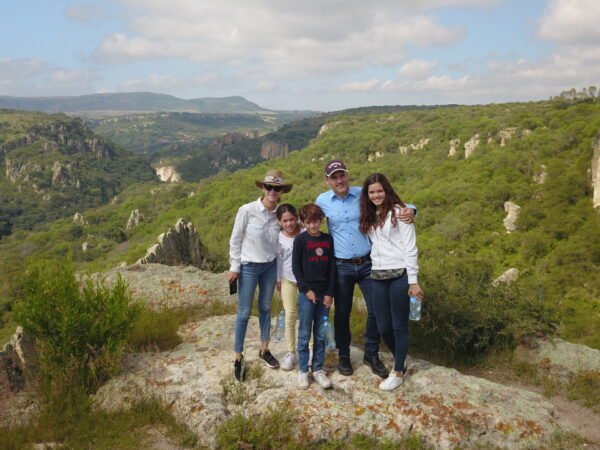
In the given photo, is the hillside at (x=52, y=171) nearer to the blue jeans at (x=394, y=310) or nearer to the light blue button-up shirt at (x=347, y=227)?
the light blue button-up shirt at (x=347, y=227)

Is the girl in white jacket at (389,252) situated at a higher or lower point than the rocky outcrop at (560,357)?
higher

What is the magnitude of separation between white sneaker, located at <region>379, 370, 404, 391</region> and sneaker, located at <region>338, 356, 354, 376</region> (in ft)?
1.25

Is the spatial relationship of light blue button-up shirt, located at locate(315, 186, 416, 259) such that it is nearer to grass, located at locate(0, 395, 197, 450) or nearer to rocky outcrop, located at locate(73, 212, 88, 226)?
grass, located at locate(0, 395, 197, 450)

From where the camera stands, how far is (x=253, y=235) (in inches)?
187

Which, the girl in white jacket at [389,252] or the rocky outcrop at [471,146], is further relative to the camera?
the rocky outcrop at [471,146]

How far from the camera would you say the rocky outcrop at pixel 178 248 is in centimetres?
1667

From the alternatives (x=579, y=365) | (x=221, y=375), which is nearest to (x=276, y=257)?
(x=221, y=375)

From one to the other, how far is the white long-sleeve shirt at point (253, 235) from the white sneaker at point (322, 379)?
4.44 feet

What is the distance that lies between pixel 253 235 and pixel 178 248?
1431cm

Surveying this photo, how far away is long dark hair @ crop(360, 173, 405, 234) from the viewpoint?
14.4 ft

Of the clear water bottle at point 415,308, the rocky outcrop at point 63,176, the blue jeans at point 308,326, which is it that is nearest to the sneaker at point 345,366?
the blue jeans at point 308,326

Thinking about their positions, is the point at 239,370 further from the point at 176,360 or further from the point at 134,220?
the point at 134,220

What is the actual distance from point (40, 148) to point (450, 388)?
656 ft

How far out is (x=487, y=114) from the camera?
4459 inches
